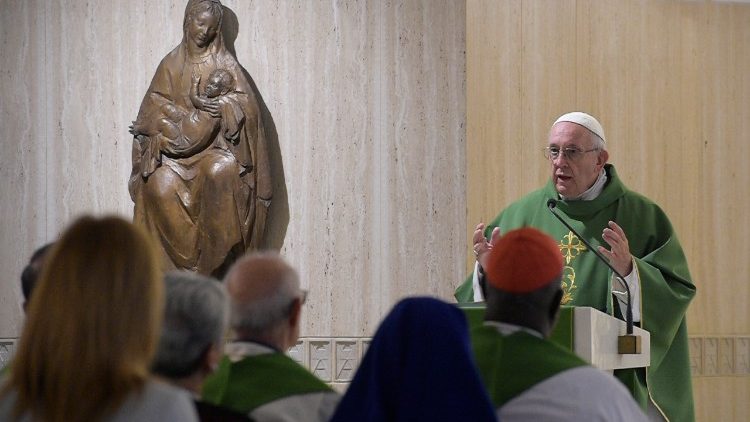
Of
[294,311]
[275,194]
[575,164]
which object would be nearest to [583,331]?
[294,311]

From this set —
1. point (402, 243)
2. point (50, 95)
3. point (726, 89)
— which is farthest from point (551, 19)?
point (50, 95)

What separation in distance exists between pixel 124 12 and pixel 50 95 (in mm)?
724

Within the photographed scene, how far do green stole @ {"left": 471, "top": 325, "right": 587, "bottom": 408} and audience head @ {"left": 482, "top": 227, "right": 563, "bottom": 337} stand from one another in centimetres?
5

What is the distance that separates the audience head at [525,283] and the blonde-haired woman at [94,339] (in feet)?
3.19

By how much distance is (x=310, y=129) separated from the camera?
7.61m

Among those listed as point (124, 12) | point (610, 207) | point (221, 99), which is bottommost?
point (610, 207)

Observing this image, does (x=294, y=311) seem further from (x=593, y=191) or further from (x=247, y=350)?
(x=593, y=191)

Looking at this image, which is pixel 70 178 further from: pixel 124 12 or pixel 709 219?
pixel 709 219

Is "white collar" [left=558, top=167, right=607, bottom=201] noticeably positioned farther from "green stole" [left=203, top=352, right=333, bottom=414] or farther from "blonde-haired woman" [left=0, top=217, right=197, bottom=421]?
"blonde-haired woman" [left=0, top=217, right=197, bottom=421]

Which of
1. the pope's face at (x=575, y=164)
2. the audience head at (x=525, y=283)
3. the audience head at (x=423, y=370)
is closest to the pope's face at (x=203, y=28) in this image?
the pope's face at (x=575, y=164)

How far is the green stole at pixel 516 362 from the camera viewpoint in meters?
2.90

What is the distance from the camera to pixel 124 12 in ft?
25.3

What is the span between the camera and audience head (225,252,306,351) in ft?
10.2

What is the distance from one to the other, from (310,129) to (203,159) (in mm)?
723
